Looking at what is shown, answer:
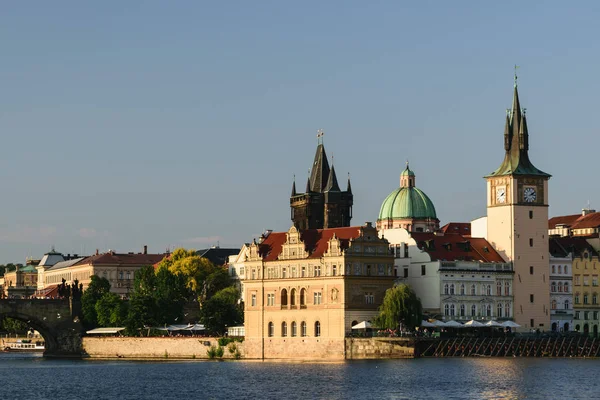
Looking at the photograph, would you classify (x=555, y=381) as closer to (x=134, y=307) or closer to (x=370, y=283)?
(x=370, y=283)

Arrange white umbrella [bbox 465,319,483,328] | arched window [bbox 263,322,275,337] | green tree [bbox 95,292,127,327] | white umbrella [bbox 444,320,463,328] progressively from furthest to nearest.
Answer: green tree [bbox 95,292,127,327] < arched window [bbox 263,322,275,337] < white umbrella [bbox 465,319,483,328] < white umbrella [bbox 444,320,463,328]

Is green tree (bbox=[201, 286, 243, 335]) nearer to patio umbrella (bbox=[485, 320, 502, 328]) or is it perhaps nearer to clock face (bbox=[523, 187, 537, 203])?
patio umbrella (bbox=[485, 320, 502, 328])

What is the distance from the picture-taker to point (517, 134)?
547 ft

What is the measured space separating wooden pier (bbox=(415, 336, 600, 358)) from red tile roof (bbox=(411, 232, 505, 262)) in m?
12.1

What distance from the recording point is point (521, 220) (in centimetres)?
16500

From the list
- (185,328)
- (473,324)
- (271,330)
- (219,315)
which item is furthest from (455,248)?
(185,328)

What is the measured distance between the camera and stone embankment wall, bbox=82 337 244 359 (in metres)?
166

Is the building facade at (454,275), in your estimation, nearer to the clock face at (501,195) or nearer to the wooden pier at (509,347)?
the clock face at (501,195)

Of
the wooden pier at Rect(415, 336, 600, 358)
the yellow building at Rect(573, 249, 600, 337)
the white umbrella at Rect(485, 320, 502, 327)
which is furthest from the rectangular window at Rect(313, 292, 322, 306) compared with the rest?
the yellow building at Rect(573, 249, 600, 337)

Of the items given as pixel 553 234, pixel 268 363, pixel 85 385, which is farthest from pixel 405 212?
pixel 85 385

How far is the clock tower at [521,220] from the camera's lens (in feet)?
541

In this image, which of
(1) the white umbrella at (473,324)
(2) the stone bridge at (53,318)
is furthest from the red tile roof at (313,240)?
(2) the stone bridge at (53,318)

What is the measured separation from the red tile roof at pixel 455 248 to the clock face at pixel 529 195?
638 centimetres

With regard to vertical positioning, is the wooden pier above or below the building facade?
below
